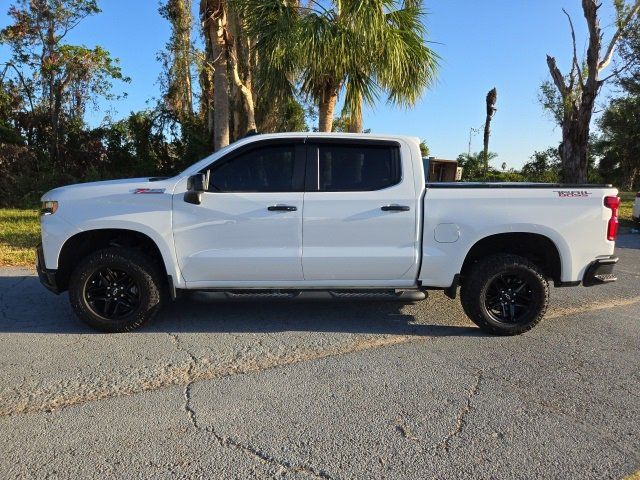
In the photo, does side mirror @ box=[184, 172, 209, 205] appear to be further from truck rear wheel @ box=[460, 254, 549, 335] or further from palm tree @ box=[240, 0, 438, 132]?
palm tree @ box=[240, 0, 438, 132]

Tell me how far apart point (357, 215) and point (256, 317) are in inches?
62.9

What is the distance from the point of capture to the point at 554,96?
85.9ft

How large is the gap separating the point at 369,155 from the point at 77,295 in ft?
9.95

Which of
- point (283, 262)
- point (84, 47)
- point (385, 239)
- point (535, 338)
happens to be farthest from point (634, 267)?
point (84, 47)

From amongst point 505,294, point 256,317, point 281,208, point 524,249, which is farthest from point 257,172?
point 524,249

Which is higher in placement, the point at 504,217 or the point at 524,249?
the point at 504,217

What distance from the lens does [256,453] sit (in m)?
2.96

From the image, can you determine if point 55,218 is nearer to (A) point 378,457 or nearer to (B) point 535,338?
(A) point 378,457

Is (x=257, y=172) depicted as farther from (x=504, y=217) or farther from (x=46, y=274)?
(x=504, y=217)

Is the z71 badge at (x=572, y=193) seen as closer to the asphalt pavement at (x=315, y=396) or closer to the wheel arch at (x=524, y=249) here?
the wheel arch at (x=524, y=249)

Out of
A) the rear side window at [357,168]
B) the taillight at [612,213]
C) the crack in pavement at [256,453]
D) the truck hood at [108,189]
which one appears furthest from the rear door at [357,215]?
the crack in pavement at [256,453]

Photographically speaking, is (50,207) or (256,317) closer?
(50,207)

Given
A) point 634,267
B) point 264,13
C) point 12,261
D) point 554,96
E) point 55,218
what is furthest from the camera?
point 554,96

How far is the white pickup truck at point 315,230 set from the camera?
487 cm
